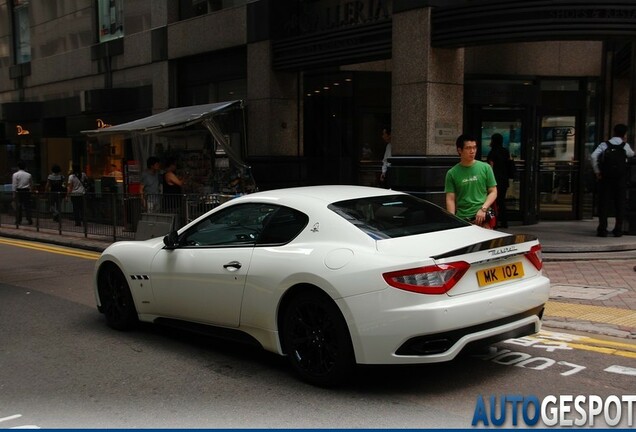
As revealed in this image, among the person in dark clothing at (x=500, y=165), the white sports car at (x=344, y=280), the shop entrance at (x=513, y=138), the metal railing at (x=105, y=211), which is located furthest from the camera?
the shop entrance at (x=513, y=138)

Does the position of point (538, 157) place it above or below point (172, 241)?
above

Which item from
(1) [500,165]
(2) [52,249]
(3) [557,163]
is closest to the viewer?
(1) [500,165]

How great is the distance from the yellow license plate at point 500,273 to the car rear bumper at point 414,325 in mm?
125

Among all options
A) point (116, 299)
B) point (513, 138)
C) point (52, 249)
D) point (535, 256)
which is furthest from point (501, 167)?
point (52, 249)

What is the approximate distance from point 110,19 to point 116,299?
16.3 m

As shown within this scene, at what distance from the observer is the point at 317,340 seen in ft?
15.7

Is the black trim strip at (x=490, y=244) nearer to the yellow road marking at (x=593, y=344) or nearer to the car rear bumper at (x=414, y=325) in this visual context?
the car rear bumper at (x=414, y=325)

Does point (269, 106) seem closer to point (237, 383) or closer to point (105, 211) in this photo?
point (105, 211)

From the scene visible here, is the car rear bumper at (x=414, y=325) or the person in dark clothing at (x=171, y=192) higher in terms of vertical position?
the person in dark clothing at (x=171, y=192)

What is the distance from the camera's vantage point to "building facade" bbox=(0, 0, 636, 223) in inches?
448

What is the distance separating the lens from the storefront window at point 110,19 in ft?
65.9

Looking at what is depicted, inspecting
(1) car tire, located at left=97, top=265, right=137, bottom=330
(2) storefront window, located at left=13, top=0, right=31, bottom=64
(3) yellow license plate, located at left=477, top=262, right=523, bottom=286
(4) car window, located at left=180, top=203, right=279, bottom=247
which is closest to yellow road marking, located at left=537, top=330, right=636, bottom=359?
(3) yellow license plate, located at left=477, top=262, right=523, bottom=286

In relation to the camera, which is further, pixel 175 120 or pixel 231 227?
pixel 175 120

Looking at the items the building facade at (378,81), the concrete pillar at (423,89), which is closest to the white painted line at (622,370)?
the building facade at (378,81)
